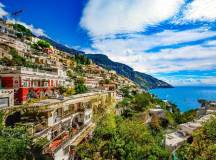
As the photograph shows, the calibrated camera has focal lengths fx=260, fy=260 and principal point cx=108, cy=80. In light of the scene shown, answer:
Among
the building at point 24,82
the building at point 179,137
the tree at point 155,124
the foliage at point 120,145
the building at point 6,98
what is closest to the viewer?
the foliage at point 120,145

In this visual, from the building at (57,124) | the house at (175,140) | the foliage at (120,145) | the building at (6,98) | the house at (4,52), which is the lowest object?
the house at (175,140)

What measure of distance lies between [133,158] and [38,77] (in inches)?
681

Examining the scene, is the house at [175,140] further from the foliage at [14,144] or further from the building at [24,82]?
the foliage at [14,144]

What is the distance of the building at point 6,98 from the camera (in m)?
23.9

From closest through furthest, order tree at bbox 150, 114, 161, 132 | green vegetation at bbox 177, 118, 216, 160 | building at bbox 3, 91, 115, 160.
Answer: green vegetation at bbox 177, 118, 216, 160, building at bbox 3, 91, 115, 160, tree at bbox 150, 114, 161, 132

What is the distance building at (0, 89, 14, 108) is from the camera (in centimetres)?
2390

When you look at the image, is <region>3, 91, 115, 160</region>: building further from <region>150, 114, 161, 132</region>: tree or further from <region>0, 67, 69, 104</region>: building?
<region>150, 114, 161, 132</region>: tree

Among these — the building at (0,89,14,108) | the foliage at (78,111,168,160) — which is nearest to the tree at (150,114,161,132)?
the foliage at (78,111,168,160)

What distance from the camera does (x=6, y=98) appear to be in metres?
24.7

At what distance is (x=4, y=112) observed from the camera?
67.5ft

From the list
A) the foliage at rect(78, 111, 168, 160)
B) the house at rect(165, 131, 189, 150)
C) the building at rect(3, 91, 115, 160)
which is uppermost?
the building at rect(3, 91, 115, 160)

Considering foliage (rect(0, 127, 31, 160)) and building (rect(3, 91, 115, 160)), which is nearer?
foliage (rect(0, 127, 31, 160))

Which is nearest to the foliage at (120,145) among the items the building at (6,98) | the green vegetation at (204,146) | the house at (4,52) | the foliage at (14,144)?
the green vegetation at (204,146)

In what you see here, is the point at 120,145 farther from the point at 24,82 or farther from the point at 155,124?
the point at 155,124
